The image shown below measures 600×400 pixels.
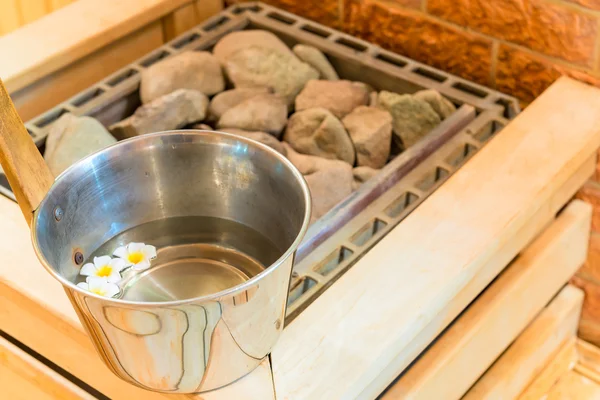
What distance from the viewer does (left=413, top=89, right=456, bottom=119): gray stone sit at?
1115 millimetres

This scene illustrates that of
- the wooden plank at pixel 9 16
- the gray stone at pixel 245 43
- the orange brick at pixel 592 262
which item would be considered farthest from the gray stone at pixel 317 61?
the wooden plank at pixel 9 16

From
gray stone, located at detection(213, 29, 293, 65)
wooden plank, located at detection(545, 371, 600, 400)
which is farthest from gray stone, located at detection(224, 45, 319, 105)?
wooden plank, located at detection(545, 371, 600, 400)

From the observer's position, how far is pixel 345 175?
3.38 feet

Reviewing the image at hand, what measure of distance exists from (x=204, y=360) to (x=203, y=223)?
21 cm

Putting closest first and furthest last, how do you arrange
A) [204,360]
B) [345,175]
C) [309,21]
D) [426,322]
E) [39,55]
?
[204,360] < [426,322] < [345,175] < [39,55] < [309,21]

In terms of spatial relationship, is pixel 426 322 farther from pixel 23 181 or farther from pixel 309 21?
pixel 309 21

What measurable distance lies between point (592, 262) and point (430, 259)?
1.50ft

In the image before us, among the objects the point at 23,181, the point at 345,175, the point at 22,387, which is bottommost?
the point at 22,387

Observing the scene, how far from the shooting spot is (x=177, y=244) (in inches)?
33.7

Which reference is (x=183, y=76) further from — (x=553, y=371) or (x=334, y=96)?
(x=553, y=371)

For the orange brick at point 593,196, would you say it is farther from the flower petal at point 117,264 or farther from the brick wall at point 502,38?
the flower petal at point 117,264

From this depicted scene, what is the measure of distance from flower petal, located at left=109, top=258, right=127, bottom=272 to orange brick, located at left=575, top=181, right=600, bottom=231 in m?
0.68

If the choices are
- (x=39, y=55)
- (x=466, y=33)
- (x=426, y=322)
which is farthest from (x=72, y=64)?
(x=426, y=322)

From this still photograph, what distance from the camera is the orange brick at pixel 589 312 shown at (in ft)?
4.02
